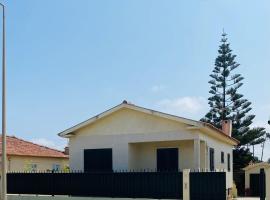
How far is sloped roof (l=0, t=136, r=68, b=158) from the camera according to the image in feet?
111

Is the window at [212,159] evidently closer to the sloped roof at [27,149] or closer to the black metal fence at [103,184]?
the black metal fence at [103,184]

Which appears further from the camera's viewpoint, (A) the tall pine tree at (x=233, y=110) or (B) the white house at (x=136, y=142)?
(A) the tall pine tree at (x=233, y=110)

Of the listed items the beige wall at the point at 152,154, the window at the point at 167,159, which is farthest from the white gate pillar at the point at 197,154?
the window at the point at 167,159

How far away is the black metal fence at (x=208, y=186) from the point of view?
16.6 m

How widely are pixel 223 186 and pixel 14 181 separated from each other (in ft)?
34.1

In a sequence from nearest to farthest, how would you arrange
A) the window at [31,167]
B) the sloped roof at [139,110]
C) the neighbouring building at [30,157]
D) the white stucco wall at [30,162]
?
the sloped roof at [139,110] → the white stucco wall at [30,162] → the neighbouring building at [30,157] → the window at [31,167]

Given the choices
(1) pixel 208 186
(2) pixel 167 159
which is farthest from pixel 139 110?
(1) pixel 208 186

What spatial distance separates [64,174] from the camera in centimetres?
2059

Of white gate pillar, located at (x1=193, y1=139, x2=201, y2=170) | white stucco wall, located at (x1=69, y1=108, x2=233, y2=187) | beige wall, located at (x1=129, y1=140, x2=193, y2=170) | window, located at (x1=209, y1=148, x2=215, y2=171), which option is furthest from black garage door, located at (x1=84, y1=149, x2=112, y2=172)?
window, located at (x1=209, y1=148, x2=215, y2=171)

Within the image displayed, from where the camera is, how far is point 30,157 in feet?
115

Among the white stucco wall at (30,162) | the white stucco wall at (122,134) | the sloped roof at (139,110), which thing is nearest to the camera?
the sloped roof at (139,110)

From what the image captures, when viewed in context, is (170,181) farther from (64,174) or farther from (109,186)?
(64,174)

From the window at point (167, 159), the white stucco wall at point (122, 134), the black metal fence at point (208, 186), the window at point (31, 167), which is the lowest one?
the window at point (31, 167)

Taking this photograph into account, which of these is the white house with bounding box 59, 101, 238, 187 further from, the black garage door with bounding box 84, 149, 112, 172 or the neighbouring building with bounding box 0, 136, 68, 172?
the neighbouring building with bounding box 0, 136, 68, 172
